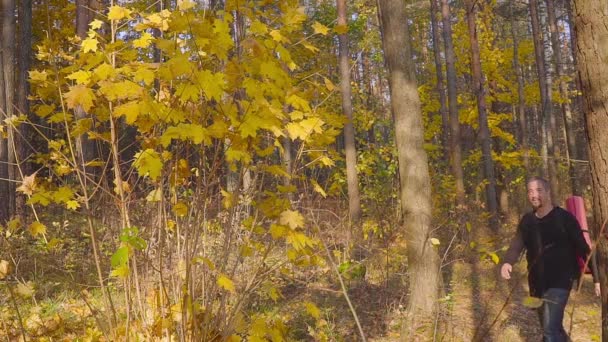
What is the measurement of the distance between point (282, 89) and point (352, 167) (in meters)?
8.37

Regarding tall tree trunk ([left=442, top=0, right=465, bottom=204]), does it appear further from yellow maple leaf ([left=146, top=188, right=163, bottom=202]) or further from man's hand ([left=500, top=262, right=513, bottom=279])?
yellow maple leaf ([left=146, top=188, right=163, bottom=202])

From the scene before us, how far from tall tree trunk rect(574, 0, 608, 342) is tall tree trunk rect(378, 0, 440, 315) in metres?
2.54

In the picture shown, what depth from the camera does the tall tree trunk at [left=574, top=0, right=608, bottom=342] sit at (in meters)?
2.59

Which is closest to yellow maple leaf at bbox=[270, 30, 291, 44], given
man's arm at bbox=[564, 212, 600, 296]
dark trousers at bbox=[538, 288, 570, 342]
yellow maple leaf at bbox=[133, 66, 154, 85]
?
yellow maple leaf at bbox=[133, 66, 154, 85]

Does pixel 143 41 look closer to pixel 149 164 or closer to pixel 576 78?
pixel 149 164

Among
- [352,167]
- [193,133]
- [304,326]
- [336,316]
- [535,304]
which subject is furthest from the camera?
[352,167]

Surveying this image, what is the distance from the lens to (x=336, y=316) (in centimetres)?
554

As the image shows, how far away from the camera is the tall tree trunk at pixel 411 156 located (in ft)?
17.1

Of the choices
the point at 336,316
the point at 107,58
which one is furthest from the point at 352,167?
the point at 107,58

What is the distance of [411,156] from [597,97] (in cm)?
266

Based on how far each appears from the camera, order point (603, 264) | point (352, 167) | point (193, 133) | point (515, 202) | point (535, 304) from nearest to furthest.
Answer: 1. point (535, 304)
2. point (193, 133)
3. point (603, 264)
4. point (352, 167)
5. point (515, 202)

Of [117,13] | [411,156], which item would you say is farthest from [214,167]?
[411,156]

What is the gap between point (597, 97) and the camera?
2613 millimetres

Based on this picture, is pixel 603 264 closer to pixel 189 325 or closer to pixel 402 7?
pixel 189 325
